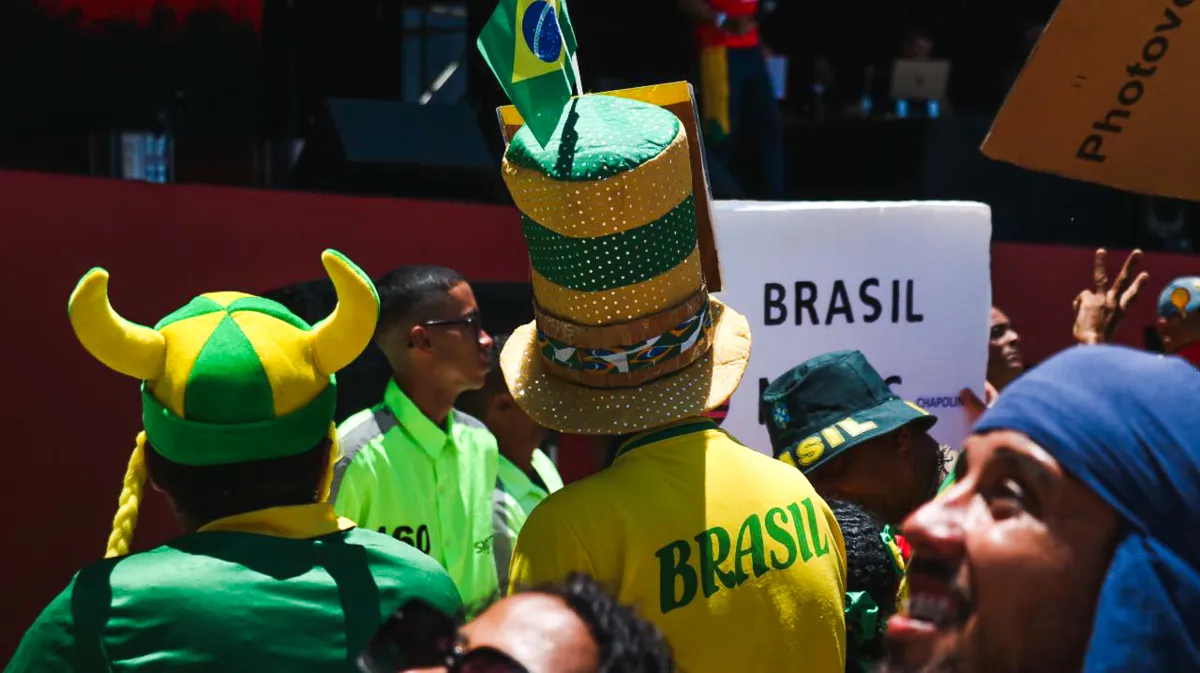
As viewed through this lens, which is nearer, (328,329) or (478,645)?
(478,645)

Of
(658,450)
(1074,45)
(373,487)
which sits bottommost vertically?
(373,487)

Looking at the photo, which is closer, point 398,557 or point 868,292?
point 398,557

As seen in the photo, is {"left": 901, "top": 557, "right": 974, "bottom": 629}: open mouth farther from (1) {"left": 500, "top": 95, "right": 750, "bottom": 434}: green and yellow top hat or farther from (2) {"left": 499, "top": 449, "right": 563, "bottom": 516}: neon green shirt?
(2) {"left": 499, "top": 449, "right": 563, "bottom": 516}: neon green shirt

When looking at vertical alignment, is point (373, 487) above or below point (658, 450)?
below

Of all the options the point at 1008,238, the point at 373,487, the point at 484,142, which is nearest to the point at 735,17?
the point at 484,142

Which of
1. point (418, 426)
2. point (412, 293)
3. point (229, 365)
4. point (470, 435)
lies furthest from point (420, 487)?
point (229, 365)

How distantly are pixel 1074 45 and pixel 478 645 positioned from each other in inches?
121

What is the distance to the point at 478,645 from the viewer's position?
1562 mm

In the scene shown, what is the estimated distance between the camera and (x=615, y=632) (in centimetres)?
159

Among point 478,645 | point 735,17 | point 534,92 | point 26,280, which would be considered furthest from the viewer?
point 735,17

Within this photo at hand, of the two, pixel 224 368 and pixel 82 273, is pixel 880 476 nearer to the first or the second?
pixel 224 368

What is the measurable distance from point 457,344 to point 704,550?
7.09ft

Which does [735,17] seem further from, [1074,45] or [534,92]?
[534,92]

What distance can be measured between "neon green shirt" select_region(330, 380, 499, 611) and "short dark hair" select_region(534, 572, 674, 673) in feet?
8.59
